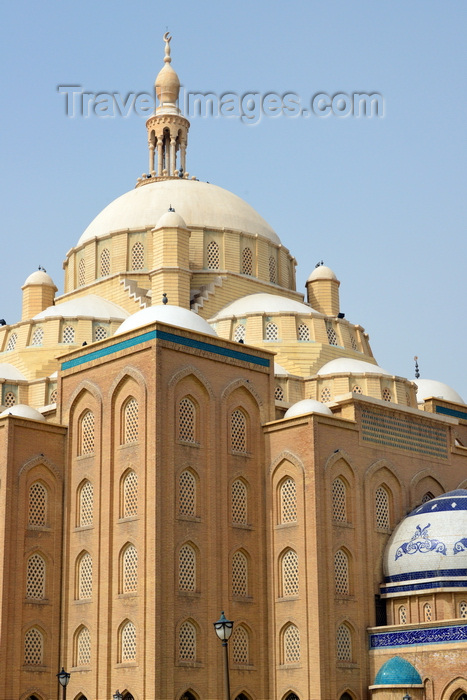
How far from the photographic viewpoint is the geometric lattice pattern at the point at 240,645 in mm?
26531

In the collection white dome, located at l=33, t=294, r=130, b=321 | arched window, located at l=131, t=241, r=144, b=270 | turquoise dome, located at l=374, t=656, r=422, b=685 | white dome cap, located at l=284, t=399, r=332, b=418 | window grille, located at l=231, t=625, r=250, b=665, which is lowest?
turquoise dome, located at l=374, t=656, r=422, b=685

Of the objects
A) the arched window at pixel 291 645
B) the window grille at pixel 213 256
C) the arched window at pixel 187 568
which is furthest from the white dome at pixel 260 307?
the arched window at pixel 291 645

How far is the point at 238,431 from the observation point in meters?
28.1

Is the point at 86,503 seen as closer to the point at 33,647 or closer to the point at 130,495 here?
the point at 130,495

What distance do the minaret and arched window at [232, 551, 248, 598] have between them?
19601mm

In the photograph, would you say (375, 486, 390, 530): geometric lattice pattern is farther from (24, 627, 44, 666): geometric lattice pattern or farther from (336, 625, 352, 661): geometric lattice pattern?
(24, 627, 44, 666): geometric lattice pattern

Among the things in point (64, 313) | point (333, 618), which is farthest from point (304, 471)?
point (64, 313)

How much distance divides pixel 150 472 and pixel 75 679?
5443 mm

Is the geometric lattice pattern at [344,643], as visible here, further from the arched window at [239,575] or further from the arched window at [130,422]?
the arched window at [130,422]

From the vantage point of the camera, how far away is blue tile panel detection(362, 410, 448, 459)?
2936 cm

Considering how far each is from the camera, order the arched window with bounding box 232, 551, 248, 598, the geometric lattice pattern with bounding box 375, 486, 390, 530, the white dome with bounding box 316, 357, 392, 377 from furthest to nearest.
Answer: the white dome with bounding box 316, 357, 392, 377 → the geometric lattice pattern with bounding box 375, 486, 390, 530 → the arched window with bounding box 232, 551, 248, 598

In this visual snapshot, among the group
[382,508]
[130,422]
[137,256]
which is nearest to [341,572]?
[382,508]

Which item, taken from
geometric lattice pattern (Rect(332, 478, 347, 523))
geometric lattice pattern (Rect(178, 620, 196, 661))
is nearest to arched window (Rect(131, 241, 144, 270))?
geometric lattice pattern (Rect(332, 478, 347, 523))

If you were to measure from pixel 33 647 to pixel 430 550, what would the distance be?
9.81 m
